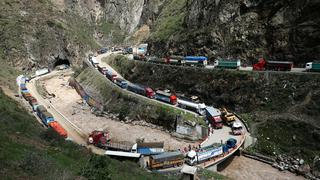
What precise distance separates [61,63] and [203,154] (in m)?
102

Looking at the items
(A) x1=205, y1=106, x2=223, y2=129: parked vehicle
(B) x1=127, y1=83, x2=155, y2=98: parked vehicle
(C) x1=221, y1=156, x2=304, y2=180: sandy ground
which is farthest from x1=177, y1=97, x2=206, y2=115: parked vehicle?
(C) x1=221, y1=156, x2=304, y2=180: sandy ground

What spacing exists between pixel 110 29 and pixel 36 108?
98899 mm

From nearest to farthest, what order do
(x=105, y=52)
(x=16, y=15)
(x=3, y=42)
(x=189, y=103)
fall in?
(x=189, y=103)
(x=3, y=42)
(x=16, y=15)
(x=105, y=52)

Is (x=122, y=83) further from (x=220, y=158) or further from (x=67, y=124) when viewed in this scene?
(x=220, y=158)

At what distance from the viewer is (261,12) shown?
78.9 meters

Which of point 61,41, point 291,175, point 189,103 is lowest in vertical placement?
point 291,175

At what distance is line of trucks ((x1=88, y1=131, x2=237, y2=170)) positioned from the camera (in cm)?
5044

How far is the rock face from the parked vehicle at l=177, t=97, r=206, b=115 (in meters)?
16.1

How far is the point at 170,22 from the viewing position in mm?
112250

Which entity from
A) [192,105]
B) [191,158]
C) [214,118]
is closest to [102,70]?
[192,105]

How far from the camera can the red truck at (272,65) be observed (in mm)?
68875

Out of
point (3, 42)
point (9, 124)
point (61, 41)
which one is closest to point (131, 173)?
point (9, 124)

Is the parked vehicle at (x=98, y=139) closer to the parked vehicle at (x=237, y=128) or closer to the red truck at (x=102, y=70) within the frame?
the parked vehicle at (x=237, y=128)

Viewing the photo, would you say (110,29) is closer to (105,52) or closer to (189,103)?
(105,52)
